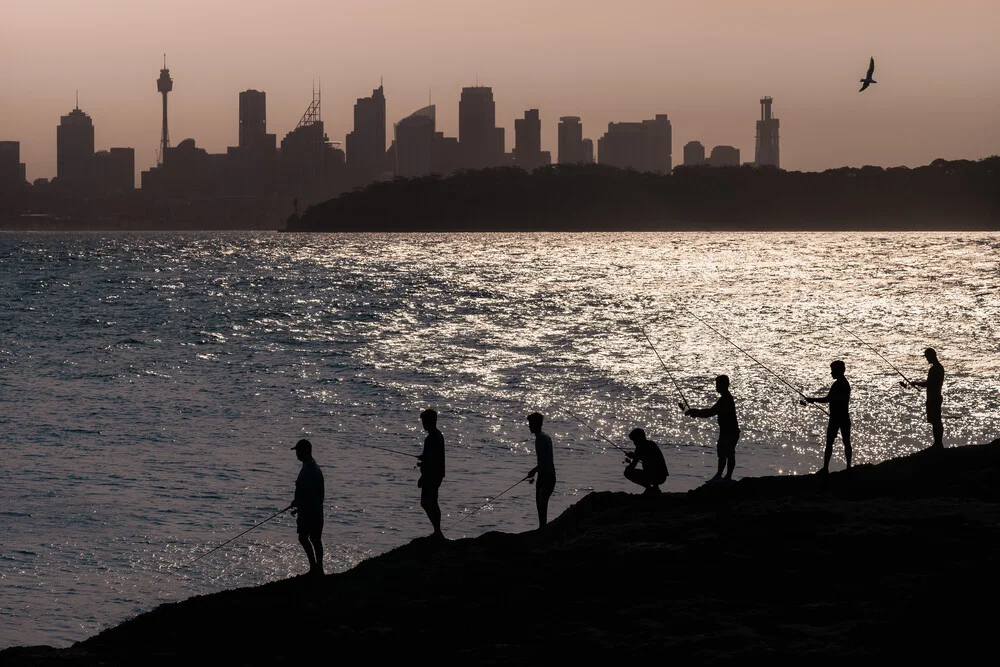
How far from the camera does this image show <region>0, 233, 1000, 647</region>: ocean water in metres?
16.8

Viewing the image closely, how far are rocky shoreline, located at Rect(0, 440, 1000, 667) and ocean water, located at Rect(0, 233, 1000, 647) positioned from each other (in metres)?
3.55

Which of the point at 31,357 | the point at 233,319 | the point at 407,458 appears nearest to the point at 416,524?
the point at 407,458

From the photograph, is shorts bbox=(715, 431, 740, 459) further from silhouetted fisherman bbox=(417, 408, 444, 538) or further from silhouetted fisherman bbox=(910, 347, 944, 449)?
silhouetted fisherman bbox=(910, 347, 944, 449)

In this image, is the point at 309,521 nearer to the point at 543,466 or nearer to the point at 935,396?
the point at 543,466

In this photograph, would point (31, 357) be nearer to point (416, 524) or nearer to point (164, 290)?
point (416, 524)

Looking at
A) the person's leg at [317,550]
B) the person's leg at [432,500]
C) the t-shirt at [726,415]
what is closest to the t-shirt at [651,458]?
the t-shirt at [726,415]

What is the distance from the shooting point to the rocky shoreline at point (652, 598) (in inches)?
327

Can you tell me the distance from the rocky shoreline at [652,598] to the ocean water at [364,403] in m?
3.55

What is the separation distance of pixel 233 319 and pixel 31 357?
17.8 meters

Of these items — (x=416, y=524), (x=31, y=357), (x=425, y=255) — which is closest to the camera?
(x=416, y=524)

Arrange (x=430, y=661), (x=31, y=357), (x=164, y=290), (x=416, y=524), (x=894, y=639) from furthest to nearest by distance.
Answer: (x=164, y=290)
(x=31, y=357)
(x=416, y=524)
(x=430, y=661)
(x=894, y=639)

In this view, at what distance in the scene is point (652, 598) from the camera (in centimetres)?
970

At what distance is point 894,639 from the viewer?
796 centimetres

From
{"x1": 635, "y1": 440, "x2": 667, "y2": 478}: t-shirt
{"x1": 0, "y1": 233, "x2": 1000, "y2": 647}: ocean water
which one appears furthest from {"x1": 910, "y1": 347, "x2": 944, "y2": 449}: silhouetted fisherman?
{"x1": 635, "y1": 440, "x2": 667, "y2": 478}: t-shirt
